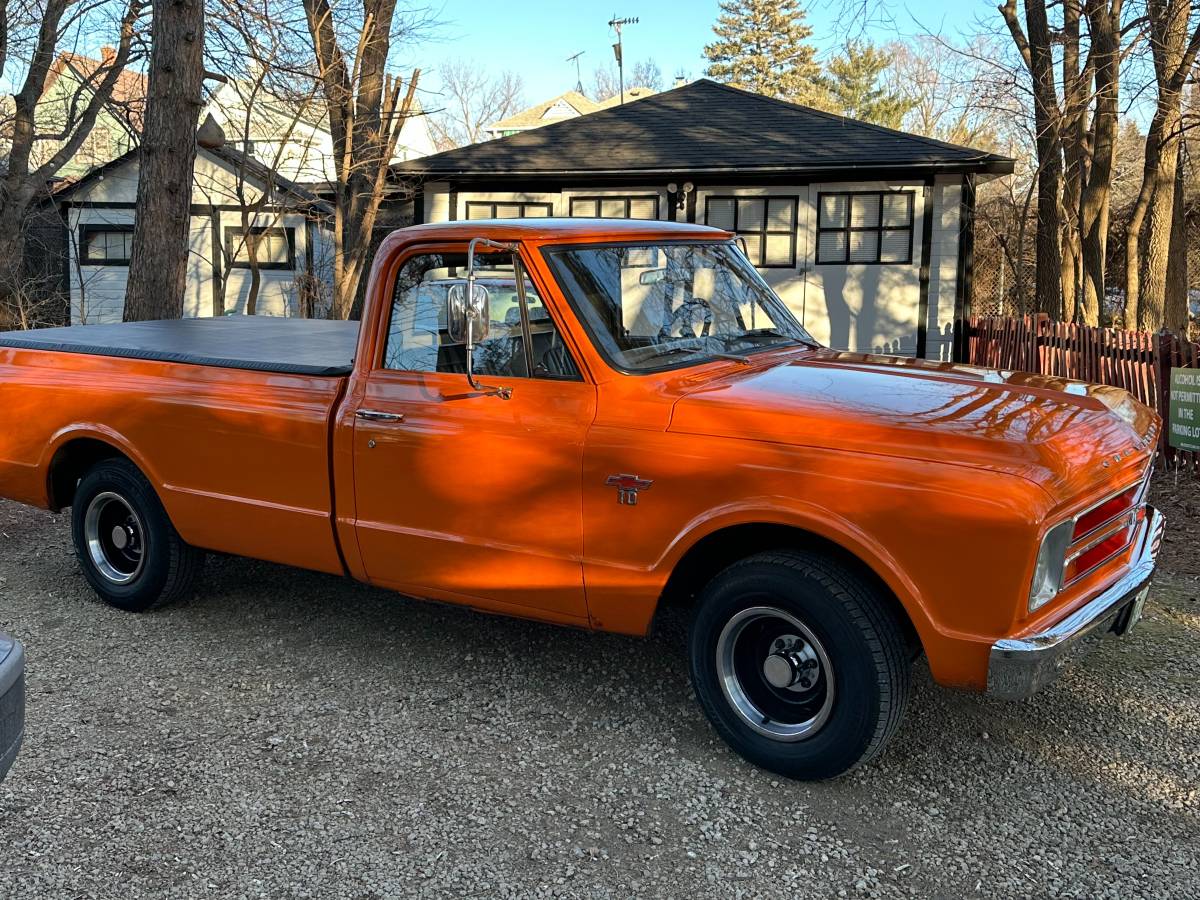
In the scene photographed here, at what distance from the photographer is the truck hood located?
3402 mm

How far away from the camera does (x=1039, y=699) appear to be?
4.45 metres

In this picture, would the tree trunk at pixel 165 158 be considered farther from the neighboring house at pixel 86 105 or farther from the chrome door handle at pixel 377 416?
the chrome door handle at pixel 377 416

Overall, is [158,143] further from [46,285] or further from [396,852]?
[46,285]

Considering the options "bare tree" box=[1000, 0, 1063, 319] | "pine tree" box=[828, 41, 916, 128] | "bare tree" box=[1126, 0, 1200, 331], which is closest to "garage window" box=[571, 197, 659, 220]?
"bare tree" box=[1000, 0, 1063, 319]

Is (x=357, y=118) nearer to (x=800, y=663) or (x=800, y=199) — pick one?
(x=800, y=199)

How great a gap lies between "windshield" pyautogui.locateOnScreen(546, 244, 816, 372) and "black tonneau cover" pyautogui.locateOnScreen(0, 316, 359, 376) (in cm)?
121

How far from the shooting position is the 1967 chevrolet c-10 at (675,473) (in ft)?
11.1

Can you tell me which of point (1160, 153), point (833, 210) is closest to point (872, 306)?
point (833, 210)

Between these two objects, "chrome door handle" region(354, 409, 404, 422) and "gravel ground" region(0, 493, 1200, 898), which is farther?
"chrome door handle" region(354, 409, 404, 422)

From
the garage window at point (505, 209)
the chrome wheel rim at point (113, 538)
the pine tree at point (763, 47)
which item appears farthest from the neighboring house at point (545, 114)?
the chrome wheel rim at point (113, 538)

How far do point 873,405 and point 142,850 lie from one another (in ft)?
9.31

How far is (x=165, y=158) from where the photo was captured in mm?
9938

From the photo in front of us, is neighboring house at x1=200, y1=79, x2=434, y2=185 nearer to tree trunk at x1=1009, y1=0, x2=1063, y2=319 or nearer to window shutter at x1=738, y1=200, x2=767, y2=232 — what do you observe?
window shutter at x1=738, y1=200, x2=767, y2=232

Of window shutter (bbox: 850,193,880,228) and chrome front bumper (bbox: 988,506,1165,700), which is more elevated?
window shutter (bbox: 850,193,880,228)
